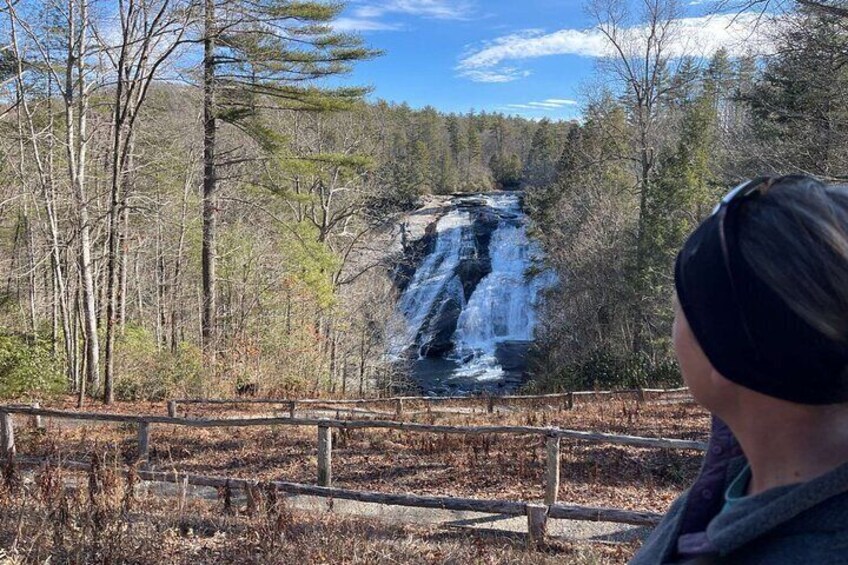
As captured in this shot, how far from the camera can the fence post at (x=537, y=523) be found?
19.4 ft

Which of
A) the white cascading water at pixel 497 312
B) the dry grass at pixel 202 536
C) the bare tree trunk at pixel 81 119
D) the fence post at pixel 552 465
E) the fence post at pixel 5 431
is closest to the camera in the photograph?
the dry grass at pixel 202 536

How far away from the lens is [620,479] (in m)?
9.16

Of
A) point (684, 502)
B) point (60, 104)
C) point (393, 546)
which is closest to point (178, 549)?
point (393, 546)

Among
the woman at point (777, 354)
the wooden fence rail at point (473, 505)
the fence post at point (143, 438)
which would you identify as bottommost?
the fence post at point (143, 438)

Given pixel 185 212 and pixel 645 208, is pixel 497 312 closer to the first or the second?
pixel 645 208

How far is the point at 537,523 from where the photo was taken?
5.94m

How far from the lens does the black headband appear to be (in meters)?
0.74

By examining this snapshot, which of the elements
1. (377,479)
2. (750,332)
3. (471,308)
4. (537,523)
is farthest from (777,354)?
(471,308)

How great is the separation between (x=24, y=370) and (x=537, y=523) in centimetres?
1299

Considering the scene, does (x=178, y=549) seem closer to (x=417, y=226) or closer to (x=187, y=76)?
(x=187, y=76)

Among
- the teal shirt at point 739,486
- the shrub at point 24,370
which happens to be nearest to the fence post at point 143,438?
the shrub at point 24,370

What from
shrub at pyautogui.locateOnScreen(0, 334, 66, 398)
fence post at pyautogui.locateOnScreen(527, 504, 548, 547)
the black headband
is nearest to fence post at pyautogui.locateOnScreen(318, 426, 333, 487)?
fence post at pyautogui.locateOnScreen(527, 504, 548, 547)

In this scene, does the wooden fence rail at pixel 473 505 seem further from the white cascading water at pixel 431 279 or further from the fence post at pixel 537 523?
the white cascading water at pixel 431 279

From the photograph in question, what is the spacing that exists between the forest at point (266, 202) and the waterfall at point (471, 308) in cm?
382
